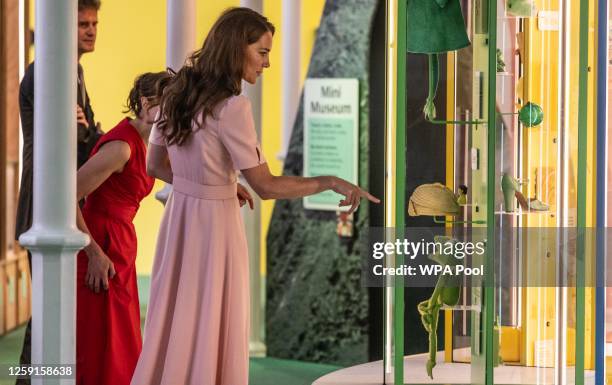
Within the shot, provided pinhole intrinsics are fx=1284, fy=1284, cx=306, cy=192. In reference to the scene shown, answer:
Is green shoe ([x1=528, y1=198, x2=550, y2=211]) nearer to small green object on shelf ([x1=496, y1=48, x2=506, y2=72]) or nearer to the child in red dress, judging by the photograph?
small green object on shelf ([x1=496, y1=48, x2=506, y2=72])

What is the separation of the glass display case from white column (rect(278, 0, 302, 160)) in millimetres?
3004

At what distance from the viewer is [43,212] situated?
12.4 feet

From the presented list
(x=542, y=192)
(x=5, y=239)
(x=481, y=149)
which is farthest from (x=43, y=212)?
(x=5, y=239)

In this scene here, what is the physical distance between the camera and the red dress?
4371 mm

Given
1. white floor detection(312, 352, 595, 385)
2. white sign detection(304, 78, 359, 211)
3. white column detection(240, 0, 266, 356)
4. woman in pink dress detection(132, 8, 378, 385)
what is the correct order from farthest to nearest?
1. white column detection(240, 0, 266, 356)
2. white sign detection(304, 78, 359, 211)
3. white floor detection(312, 352, 595, 385)
4. woman in pink dress detection(132, 8, 378, 385)

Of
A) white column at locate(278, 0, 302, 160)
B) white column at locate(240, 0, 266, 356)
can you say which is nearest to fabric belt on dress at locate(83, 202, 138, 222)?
white column at locate(240, 0, 266, 356)

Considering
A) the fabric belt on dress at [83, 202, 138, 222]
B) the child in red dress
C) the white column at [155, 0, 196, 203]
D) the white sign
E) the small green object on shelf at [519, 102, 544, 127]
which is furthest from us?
the white sign

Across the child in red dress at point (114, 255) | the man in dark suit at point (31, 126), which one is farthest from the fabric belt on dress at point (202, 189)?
the man in dark suit at point (31, 126)

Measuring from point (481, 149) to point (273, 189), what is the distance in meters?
0.85

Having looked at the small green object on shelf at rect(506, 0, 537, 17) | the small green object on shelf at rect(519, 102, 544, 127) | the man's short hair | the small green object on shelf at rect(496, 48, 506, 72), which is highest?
the man's short hair

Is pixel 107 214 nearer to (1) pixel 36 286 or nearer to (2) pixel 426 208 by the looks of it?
(1) pixel 36 286

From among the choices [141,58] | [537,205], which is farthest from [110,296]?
[141,58]

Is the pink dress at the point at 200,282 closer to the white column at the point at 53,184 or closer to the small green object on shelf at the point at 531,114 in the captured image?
the white column at the point at 53,184

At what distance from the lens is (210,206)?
12.4ft
